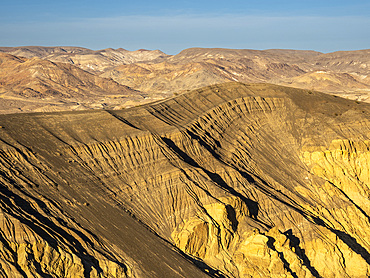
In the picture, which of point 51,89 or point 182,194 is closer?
point 182,194

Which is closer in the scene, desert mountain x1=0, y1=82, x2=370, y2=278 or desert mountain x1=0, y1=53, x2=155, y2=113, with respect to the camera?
desert mountain x1=0, y1=82, x2=370, y2=278

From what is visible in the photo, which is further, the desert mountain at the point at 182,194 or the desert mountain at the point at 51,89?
the desert mountain at the point at 51,89

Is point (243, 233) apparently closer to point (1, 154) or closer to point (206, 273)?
point (206, 273)

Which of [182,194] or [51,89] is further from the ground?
[182,194]

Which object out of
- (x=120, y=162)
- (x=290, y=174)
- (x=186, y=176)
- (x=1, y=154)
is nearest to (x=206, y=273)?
(x=186, y=176)
